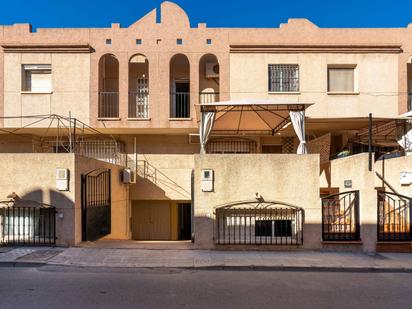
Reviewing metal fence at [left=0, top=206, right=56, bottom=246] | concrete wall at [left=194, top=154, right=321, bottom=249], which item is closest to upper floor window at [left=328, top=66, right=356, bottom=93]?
concrete wall at [left=194, top=154, right=321, bottom=249]

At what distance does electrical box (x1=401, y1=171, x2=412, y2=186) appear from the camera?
36.0 ft

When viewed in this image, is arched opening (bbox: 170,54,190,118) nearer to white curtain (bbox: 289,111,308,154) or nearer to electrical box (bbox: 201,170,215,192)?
white curtain (bbox: 289,111,308,154)

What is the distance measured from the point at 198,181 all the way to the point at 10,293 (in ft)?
16.5

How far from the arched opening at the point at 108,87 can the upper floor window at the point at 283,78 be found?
6.79 metres

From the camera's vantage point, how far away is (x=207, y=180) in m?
9.76

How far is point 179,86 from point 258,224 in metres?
9.55

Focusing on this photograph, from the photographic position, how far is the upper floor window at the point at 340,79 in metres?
15.9

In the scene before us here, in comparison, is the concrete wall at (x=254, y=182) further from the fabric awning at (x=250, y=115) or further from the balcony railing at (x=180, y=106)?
the balcony railing at (x=180, y=106)

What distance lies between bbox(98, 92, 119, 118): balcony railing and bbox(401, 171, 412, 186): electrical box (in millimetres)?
11470

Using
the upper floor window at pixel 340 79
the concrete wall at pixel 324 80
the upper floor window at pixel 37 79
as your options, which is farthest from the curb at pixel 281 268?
the upper floor window at pixel 37 79

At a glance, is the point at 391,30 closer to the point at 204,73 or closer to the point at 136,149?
the point at 204,73

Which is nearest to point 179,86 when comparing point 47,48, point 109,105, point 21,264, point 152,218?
point 109,105

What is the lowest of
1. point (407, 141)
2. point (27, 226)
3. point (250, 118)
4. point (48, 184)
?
point (27, 226)

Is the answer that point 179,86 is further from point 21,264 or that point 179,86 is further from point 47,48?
point 21,264
